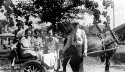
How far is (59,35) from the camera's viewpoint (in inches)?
584

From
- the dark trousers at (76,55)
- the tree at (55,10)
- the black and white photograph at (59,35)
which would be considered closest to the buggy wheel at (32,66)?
the black and white photograph at (59,35)

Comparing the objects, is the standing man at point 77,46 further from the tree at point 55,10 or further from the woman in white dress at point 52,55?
the tree at point 55,10

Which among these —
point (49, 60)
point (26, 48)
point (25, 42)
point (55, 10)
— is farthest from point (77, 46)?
point (55, 10)

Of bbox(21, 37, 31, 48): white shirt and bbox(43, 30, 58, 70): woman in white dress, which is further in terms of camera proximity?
bbox(21, 37, 31, 48): white shirt

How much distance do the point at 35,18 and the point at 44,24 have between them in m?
0.93

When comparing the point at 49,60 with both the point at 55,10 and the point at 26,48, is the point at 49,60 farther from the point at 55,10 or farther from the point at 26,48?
the point at 55,10

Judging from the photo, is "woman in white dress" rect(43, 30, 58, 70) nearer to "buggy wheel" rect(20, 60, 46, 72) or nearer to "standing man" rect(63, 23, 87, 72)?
"buggy wheel" rect(20, 60, 46, 72)

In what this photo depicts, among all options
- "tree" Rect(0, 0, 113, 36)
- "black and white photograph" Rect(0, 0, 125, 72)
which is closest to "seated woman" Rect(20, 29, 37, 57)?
"black and white photograph" Rect(0, 0, 125, 72)

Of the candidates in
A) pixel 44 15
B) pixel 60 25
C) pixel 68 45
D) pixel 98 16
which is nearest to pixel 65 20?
pixel 60 25

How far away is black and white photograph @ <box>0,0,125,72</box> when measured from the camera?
6906mm

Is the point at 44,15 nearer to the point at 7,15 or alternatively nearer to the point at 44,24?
→ the point at 44,24

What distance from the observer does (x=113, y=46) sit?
9.82 metres

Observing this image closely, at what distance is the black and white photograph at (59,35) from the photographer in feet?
22.7

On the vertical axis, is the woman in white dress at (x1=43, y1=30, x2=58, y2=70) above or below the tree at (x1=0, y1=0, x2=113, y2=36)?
below
